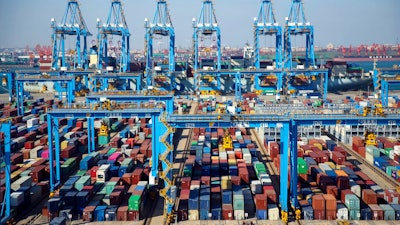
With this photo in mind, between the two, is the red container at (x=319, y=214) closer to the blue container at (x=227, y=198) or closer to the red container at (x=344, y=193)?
the red container at (x=344, y=193)

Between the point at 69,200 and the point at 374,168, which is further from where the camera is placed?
the point at 374,168

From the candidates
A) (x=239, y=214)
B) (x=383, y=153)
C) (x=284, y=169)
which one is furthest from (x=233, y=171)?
(x=383, y=153)

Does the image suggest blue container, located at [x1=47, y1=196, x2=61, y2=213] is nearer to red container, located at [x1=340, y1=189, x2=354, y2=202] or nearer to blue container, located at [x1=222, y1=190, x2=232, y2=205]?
blue container, located at [x1=222, y1=190, x2=232, y2=205]

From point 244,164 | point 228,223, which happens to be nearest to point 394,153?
point 244,164

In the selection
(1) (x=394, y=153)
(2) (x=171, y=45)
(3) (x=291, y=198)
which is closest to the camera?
(3) (x=291, y=198)

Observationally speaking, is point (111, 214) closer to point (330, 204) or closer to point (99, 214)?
point (99, 214)

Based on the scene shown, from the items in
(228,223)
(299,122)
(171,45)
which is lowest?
(228,223)

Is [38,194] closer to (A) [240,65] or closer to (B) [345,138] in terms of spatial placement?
(B) [345,138]

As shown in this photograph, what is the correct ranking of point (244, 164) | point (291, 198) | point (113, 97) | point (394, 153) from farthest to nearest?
point (113, 97), point (394, 153), point (244, 164), point (291, 198)
